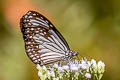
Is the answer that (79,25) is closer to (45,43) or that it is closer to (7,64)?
(7,64)

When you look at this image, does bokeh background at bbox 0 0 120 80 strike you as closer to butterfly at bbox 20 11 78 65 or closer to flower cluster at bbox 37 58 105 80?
butterfly at bbox 20 11 78 65

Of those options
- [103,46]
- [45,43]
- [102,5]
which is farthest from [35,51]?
[102,5]

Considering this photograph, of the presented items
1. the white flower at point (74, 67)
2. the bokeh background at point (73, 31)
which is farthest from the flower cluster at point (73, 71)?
the bokeh background at point (73, 31)

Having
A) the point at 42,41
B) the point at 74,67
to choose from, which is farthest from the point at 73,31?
the point at 74,67

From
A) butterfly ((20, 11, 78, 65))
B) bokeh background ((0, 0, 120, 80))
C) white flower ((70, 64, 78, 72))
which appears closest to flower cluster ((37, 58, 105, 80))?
white flower ((70, 64, 78, 72))

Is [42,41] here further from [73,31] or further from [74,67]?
[73,31]

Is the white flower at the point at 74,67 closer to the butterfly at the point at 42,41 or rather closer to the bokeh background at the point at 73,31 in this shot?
the butterfly at the point at 42,41
